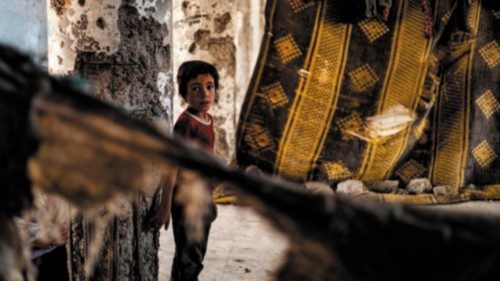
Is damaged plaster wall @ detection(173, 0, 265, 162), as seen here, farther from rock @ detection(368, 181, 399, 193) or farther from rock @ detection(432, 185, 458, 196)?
rock @ detection(432, 185, 458, 196)

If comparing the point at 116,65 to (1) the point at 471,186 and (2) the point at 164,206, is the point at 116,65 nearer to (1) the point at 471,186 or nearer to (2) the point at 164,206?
(2) the point at 164,206

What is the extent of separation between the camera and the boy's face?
330cm

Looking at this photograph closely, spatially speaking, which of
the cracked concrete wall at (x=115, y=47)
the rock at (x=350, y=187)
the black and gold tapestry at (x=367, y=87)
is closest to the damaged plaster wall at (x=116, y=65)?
the cracked concrete wall at (x=115, y=47)

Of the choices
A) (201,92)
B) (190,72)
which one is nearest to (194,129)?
(201,92)

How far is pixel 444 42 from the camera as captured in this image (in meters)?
6.14

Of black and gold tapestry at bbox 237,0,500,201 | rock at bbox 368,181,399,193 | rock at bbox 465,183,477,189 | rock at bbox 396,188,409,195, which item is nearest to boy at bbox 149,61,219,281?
black and gold tapestry at bbox 237,0,500,201

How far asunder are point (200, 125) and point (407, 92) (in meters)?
3.31

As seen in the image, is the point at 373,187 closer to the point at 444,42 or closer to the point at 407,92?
the point at 407,92

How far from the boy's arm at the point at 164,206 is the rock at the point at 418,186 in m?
3.45

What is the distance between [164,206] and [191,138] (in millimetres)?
A: 348

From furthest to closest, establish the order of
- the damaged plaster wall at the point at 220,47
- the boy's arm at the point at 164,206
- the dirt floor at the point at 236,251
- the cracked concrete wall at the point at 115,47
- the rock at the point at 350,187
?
the damaged plaster wall at the point at 220,47 < the rock at the point at 350,187 < the dirt floor at the point at 236,251 < the boy's arm at the point at 164,206 < the cracked concrete wall at the point at 115,47

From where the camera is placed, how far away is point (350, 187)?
5988mm

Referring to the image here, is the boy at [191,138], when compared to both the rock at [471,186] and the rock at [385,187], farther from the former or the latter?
the rock at [471,186]

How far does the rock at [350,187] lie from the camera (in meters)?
5.97
